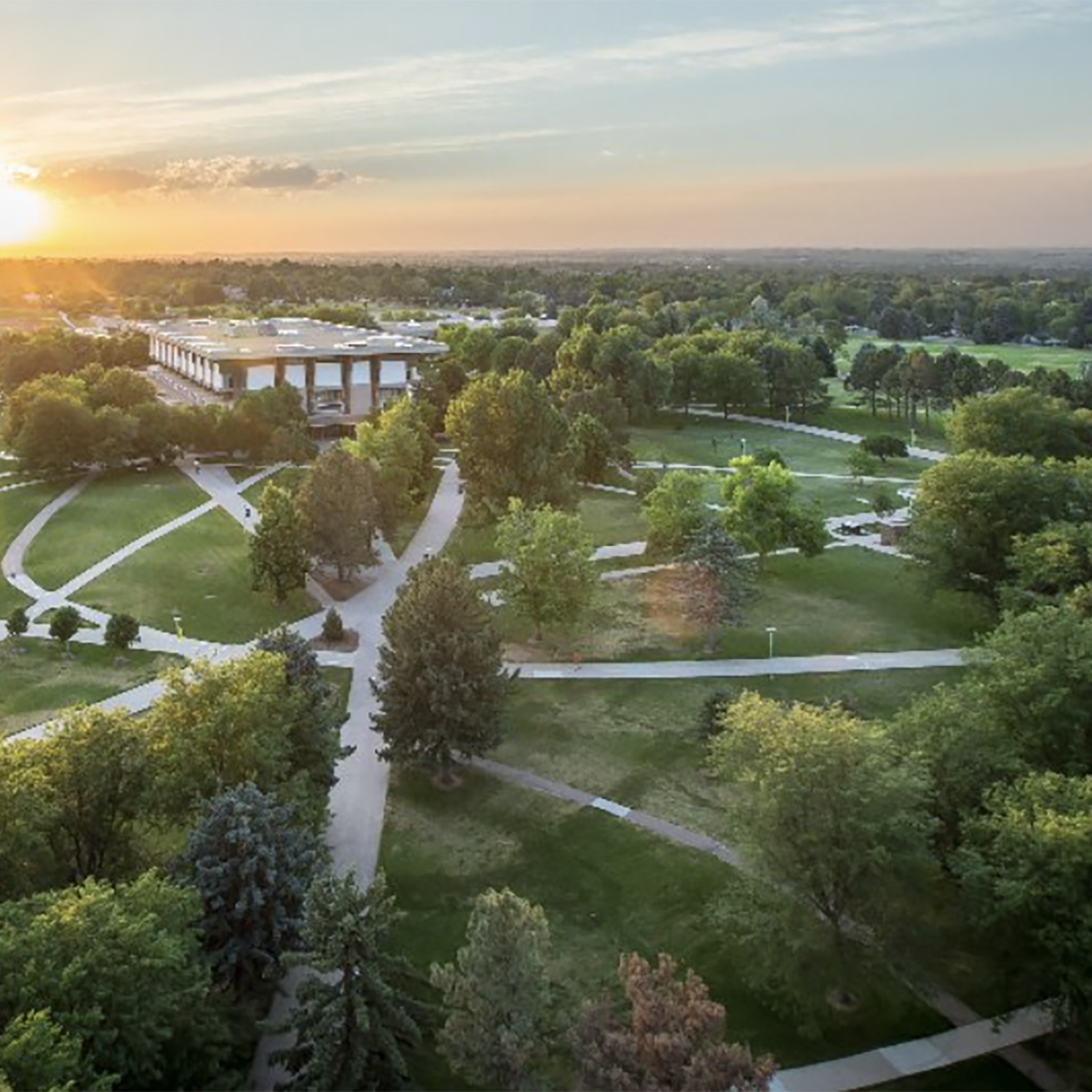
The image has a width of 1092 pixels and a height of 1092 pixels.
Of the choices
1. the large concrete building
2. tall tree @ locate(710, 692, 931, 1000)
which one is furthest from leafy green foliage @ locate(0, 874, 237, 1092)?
the large concrete building

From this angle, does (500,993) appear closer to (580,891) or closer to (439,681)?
(580,891)

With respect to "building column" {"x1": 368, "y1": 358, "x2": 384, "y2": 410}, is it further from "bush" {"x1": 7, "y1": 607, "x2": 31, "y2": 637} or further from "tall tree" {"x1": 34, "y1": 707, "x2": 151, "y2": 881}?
"tall tree" {"x1": 34, "y1": 707, "x2": 151, "y2": 881}

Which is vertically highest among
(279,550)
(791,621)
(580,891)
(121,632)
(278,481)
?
(279,550)

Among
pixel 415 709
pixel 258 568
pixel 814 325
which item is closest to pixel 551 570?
pixel 415 709

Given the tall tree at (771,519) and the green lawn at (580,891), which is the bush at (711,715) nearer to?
the green lawn at (580,891)

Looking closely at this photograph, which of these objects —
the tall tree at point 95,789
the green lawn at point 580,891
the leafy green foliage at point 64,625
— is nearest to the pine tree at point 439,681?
the green lawn at point 580,891

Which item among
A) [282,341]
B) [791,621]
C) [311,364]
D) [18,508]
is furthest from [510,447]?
[282,341]
